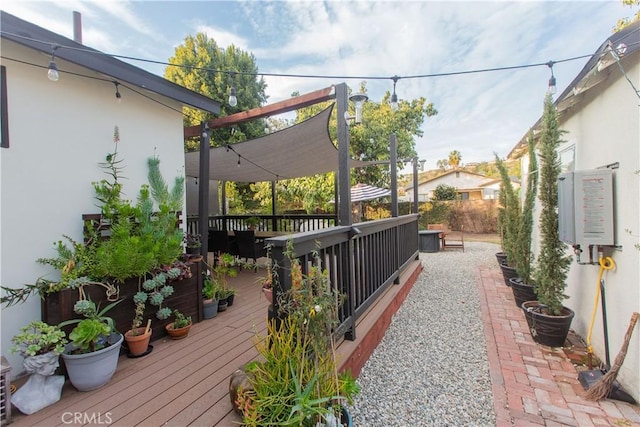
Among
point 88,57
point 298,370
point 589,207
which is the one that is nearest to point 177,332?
point 298,370

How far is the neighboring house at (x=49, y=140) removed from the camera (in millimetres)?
2293

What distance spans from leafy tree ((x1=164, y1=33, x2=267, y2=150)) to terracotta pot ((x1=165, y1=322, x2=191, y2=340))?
8.83 m

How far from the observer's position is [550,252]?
337 cm

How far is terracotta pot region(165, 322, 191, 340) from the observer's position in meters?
2.93

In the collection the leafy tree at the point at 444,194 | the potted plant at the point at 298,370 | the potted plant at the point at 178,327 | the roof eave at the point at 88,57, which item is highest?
the roof eave at the point at 88,57

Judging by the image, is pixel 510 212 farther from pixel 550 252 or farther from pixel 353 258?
pixel 353 258

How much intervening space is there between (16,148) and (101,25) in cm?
284

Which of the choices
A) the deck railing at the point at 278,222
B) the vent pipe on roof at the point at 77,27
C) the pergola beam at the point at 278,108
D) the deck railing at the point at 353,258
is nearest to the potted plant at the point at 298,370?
the deck railing at the point at 353,258

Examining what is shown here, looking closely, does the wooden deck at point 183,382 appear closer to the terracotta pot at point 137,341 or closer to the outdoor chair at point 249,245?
the terracotta pot at point 137,341

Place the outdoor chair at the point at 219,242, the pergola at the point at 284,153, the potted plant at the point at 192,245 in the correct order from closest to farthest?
the pergola at the point at 284,153 → the potted plant at the point at 192,245 → the outdoor chair at the point at 219,242

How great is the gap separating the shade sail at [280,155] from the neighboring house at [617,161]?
2755mm

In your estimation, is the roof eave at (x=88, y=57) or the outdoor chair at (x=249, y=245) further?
the outdoor chair at (x=249, y=245)

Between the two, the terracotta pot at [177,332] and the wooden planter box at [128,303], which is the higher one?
the wooden planter box at [128,303]

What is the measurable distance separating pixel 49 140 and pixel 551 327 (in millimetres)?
5289
